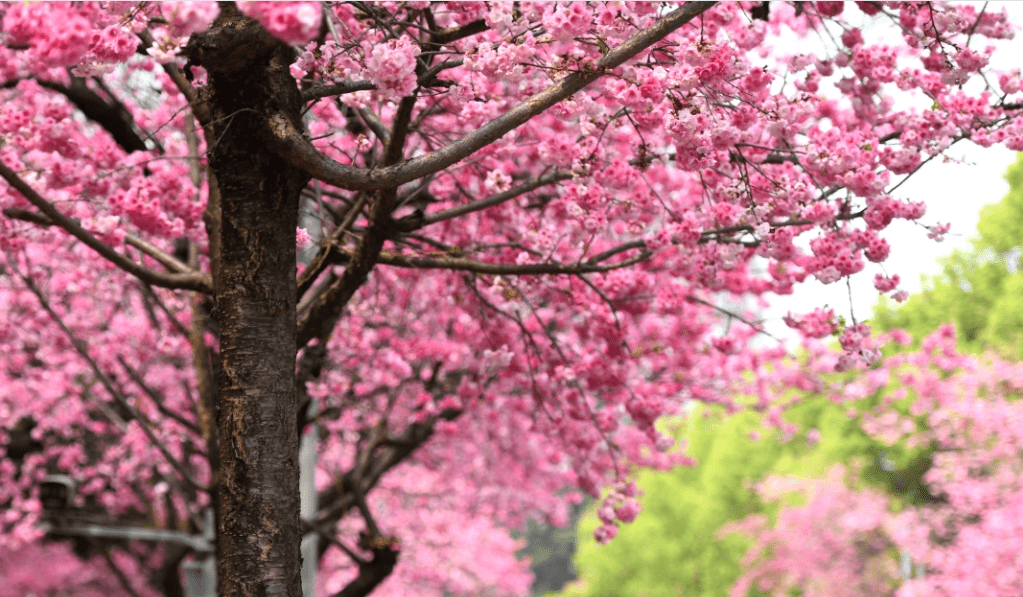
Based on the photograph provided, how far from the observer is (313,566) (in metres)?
7.72

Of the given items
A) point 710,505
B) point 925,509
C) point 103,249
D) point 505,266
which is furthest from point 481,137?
point 710,505

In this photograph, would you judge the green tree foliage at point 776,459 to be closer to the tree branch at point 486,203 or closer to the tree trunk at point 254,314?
the tree branch at point 486,203

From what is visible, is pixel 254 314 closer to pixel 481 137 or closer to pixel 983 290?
pixel 481 137

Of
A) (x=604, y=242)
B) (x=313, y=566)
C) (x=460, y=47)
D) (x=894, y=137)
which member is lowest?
(x=313, y=566)

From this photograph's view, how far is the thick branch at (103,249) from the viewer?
418cm

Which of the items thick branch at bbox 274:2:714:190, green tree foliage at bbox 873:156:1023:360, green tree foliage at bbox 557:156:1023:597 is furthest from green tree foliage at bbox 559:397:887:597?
thick branch at bbox 274:2:714:190

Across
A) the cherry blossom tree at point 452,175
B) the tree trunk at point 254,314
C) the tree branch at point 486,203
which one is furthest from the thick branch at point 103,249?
the tree branch at point 486,203

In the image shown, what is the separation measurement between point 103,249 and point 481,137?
8.00ft

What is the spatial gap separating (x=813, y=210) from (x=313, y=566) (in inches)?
221

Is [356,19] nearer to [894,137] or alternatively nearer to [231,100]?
[231,100]

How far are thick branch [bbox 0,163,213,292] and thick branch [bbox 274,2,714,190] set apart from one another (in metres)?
1.62

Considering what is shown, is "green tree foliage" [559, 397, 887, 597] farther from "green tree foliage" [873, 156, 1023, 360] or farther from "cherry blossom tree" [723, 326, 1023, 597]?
"green tree foliage" [873, 156, 1023, 360]

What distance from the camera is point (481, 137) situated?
3354mm

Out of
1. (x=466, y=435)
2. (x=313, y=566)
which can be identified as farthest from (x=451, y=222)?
(x=466, y=435)
